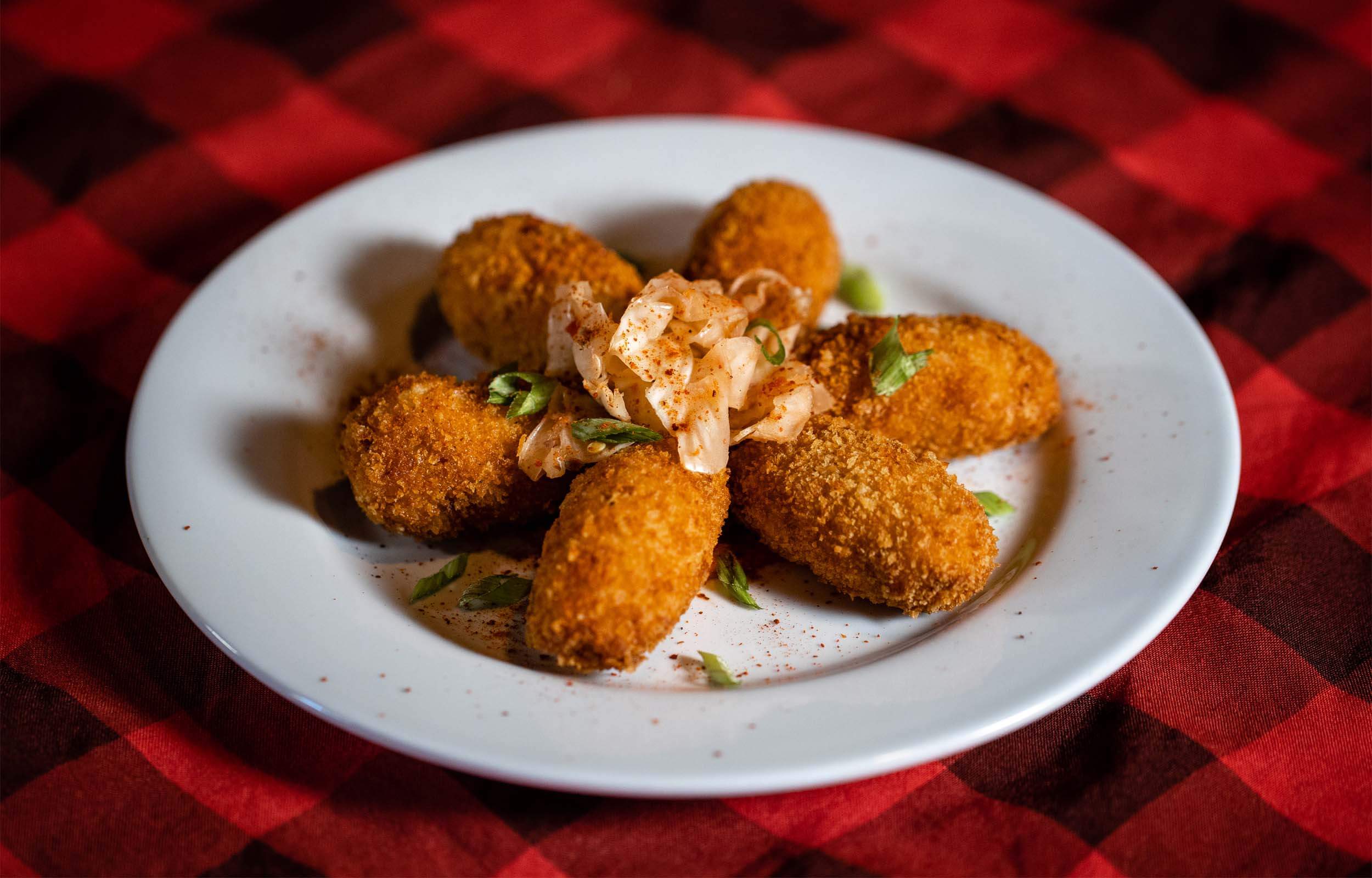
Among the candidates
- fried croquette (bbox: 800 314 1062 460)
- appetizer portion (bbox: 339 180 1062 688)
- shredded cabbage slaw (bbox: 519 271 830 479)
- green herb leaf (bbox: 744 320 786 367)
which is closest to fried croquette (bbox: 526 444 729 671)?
appetizer portion (bbox: 339 180 1062 688)

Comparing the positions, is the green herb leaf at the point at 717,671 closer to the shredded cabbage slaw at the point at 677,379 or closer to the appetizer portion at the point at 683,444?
the appetizer portion at the point at 683,444

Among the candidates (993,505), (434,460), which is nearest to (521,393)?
(434,460)

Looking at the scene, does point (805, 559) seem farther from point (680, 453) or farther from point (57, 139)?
point (57, 139)

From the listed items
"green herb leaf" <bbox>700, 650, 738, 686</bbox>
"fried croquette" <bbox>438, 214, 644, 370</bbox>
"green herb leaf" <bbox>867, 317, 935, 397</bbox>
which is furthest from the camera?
"fried croquette" <bbox>438, 214, 644, 370</bbox>

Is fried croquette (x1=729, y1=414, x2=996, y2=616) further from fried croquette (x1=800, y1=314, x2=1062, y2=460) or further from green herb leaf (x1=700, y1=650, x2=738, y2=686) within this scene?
green herb leaf (x1=700, y1=650, x2=738, y2=686)

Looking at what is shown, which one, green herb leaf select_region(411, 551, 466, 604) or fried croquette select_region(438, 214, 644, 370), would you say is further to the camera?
fried croquette select_region(438, 214, 644, 370)

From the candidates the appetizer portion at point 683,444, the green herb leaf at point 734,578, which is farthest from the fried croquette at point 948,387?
the green herb leaf at point 734,578

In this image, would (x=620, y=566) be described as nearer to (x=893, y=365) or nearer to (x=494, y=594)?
(x=494, y=594)
